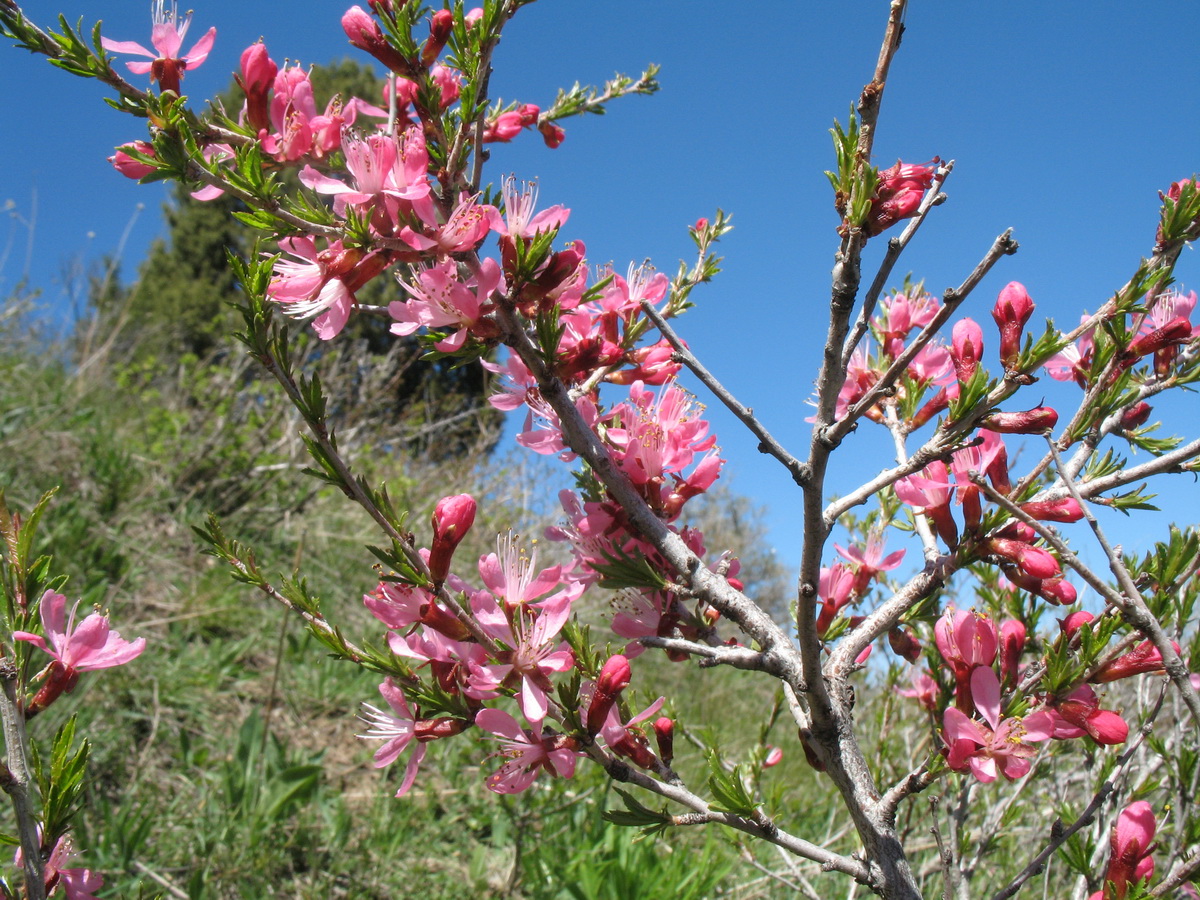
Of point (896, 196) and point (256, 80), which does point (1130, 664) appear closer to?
point (896, 196)

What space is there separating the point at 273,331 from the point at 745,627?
74 centimetres

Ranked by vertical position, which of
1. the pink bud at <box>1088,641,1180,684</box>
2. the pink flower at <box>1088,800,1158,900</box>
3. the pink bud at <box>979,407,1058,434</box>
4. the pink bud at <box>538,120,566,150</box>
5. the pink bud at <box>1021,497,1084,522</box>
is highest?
the pink bud at <box>538,120,566,150</box>

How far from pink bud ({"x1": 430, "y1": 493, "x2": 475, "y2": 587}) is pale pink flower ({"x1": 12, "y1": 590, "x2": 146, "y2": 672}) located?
0.40 m

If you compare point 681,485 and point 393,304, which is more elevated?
point 393,304

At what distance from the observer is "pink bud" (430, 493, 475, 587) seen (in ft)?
3.42

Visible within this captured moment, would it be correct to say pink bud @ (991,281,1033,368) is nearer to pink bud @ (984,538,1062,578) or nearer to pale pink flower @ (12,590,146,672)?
pink bud @ (984,538,1062,578)

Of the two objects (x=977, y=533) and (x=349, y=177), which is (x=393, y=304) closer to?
(x=349, y=177)

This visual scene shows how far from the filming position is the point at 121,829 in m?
2.37

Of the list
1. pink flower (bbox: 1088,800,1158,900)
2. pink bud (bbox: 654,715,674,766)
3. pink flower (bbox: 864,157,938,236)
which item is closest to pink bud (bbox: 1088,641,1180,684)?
pink flower (bbox: 1088,800,1158,900)

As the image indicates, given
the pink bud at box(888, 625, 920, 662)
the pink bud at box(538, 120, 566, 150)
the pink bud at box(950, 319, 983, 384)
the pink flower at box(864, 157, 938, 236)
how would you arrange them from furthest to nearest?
1. the pink bud at box(538, 120, 566, 150)
2. the pink bud at box(888, 625, 920, 662)
3. the pink bud at box(950, 319, 983, 384)
4. the pink flower at box(864, 157, 938, 236)

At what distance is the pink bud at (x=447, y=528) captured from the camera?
3.42 ft

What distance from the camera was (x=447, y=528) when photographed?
3.50ft

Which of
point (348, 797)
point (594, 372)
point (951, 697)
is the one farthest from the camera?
point (348, 797)

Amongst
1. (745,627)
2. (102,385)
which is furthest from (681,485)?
(102,385)
